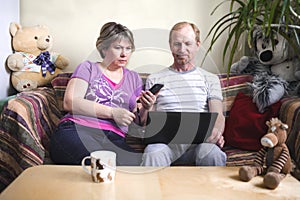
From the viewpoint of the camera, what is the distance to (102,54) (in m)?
1.83

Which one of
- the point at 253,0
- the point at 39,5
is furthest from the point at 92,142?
the point at 39,5

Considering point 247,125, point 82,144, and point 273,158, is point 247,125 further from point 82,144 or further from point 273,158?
point 82,144

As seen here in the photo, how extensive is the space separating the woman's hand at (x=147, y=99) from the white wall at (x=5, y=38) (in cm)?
96

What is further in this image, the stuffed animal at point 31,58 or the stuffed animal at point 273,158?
the stuffed animal at point 31,58

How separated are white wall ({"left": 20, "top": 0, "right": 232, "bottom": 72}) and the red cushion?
426 mm

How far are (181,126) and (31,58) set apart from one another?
1165mm

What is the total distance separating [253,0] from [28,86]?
62.8 inches

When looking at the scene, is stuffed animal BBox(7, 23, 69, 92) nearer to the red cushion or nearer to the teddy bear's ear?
the teddy bear's ear

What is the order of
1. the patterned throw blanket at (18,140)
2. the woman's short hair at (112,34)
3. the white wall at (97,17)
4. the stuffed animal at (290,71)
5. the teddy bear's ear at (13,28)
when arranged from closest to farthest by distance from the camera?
1. the patterned throw blanket at (18,140)
2. the woman's short hair at (112,34)
3. the stuffed animal at (290,71)
4. the teddy bear's ear at (13,28)
5. the white wall at (97,17)

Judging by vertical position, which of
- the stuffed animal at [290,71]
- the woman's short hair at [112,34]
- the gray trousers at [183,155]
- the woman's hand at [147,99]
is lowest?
the gray trousers at [183,155]

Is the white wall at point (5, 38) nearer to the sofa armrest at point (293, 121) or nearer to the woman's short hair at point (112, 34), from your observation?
the woman's short hair at point (112, 34)

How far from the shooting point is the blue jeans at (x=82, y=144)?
4.95ft

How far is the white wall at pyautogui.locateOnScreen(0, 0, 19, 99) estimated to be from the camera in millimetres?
2016

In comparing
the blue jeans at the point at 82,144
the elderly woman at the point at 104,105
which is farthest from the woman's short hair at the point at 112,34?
the blue jeans at the point at 82,144
